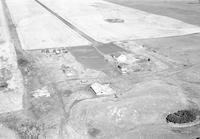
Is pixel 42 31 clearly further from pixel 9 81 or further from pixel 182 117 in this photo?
pixel 182 117

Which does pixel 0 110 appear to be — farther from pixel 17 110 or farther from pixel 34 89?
pixel 34 89

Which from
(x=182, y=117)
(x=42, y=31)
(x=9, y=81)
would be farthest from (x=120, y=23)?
(x=182, y=117)

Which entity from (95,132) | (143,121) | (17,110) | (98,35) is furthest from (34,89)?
(98,35)

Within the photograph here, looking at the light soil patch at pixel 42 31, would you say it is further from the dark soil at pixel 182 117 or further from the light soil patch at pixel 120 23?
the dark soil at pixel 182 117

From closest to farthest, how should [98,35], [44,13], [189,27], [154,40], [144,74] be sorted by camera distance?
[144,74] < [154,40] < [98,35] < [189,27] < [44,13]

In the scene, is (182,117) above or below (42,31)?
above

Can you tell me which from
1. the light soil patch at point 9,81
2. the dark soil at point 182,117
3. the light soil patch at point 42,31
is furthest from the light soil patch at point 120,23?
the dark soil at point 182,117
